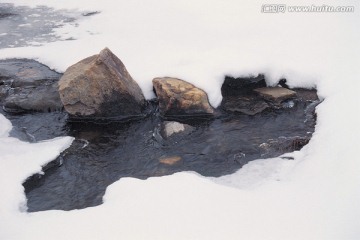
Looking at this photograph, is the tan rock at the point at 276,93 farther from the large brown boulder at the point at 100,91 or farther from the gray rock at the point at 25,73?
the gray rock at the point at 25,73

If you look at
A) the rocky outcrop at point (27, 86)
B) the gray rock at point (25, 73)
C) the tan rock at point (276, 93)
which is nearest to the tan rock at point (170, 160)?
the tan rock at point (276, 93)

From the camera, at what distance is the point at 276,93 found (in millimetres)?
5809

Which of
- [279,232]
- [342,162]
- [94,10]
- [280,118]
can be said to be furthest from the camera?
[94,10]

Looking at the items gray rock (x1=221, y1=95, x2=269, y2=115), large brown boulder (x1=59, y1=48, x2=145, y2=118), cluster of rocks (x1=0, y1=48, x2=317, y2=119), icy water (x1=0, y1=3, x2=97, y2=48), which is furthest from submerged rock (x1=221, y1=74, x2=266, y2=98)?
icy water (x1=0, y1=3, x2=97, y2=48)

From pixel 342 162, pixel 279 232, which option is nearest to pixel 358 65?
pixel 342 162

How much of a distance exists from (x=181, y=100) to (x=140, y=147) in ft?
3.36

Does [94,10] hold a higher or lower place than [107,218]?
higher

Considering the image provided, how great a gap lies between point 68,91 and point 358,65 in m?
4.70

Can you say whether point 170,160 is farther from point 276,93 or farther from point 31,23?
point 31,23

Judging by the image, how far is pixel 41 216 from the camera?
355cm

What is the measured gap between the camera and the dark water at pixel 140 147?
4.29 m

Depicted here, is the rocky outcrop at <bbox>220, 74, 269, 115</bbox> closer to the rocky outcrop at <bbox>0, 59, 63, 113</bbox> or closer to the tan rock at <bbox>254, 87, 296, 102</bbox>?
the tan rock at <bbox>254, 87, 296, 102</bbox>

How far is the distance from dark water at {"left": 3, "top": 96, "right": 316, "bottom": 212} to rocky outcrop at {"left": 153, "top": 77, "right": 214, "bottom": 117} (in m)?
0.18

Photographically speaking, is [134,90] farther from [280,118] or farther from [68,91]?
[280,118]
